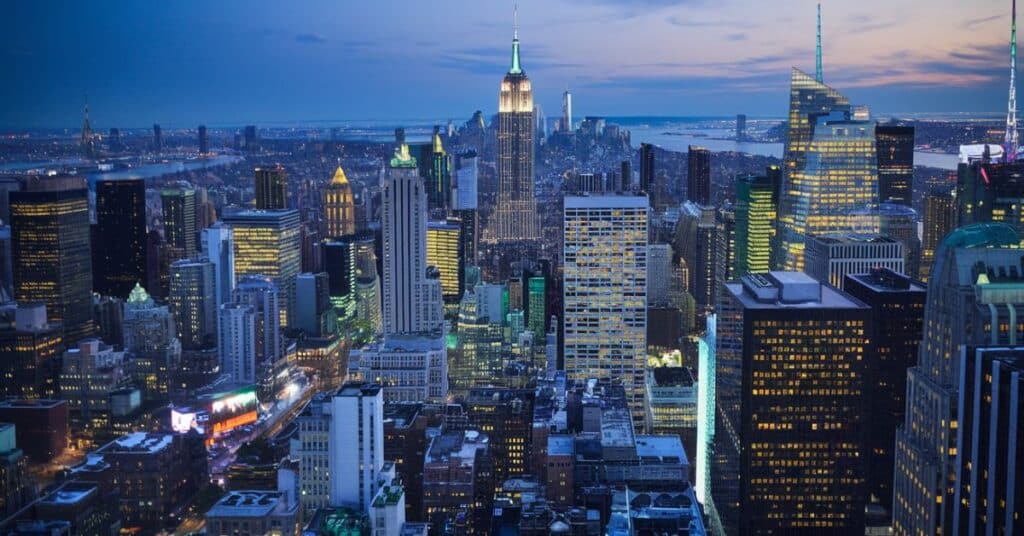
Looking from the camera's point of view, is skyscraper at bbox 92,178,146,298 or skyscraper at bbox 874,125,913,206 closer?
skyscraper at bbox 874,125,913,206

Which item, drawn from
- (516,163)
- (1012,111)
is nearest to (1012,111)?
(1012,111)

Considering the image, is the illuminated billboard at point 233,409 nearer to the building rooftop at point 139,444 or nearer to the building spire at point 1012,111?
the building rooftop at point 139,444

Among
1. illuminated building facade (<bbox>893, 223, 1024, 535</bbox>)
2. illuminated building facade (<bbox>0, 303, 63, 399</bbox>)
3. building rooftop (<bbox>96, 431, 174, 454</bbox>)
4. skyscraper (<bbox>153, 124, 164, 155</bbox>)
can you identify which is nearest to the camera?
illuminated building facade (<bbox>893, 223, 1024, 535</bbox>)

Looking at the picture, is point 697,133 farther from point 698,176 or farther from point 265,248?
point 265,248

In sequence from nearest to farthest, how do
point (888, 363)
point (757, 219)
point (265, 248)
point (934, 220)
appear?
point (888, 363) < point (934, 220) < point (757, 219) < point (265, 248)

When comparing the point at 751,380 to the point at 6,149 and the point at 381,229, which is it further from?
the point at 381,229

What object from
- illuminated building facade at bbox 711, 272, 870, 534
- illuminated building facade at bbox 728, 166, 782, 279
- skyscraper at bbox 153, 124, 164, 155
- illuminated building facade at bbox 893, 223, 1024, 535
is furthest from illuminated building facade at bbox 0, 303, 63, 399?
illuminated building facade at bbox 728, 166, 782, 279

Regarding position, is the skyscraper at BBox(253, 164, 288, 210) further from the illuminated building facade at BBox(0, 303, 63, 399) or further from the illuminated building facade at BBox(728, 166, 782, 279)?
the illuminated building facade at BBox(728, 166, 782, 279)

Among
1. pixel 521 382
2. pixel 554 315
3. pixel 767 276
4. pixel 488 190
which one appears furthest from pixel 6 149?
pixel 488 190
